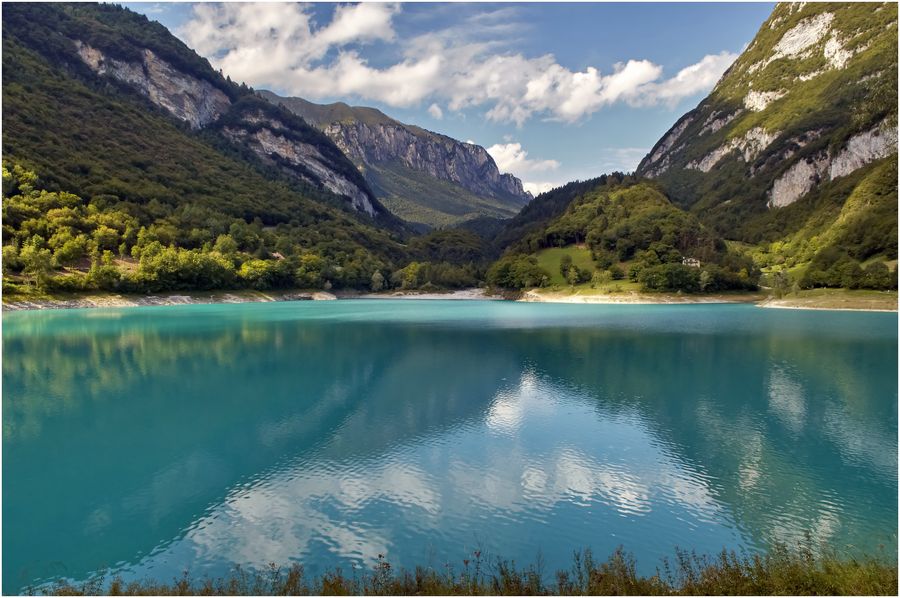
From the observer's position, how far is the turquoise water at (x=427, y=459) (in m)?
10.2

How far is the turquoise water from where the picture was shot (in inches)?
402

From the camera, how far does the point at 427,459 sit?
15086 millimetres

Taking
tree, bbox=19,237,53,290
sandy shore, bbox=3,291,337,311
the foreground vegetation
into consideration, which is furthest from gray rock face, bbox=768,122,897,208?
tree, bbox=19,237,53,290

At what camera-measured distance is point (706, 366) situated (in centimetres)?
3038

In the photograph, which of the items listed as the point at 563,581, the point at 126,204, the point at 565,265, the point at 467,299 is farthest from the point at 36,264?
the point at 565,265

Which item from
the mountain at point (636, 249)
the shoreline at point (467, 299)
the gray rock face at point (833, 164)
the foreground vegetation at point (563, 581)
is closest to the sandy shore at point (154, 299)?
the shoreline at point (467, 299)

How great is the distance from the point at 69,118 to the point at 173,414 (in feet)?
519

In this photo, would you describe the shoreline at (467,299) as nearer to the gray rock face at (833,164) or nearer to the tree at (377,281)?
the tree at (377,281)

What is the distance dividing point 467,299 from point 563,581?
126347mm

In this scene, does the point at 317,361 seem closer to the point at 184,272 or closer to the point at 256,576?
the point at 256,576

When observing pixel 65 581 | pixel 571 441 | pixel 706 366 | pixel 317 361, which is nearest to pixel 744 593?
pixel 571 441

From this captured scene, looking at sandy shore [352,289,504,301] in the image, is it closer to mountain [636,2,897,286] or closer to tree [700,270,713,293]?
tree [700,270,713,293]

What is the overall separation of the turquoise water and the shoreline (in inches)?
2165

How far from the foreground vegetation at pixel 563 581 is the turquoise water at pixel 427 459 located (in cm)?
52
